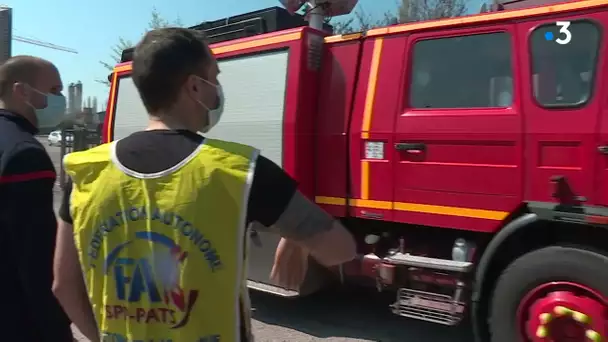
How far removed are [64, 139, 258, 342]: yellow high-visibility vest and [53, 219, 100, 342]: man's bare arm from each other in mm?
150

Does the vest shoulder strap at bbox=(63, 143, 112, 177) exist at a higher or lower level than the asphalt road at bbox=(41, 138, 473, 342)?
higher

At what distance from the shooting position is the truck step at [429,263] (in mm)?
4185

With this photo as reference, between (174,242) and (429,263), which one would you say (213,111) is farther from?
(429,263)

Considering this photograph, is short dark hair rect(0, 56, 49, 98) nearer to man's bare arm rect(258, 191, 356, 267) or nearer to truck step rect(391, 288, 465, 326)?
man's bare arm rect(258, 191, 356, 267)

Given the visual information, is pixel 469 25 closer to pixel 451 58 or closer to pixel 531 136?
pixel 451 58

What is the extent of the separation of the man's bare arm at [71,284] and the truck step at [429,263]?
2.99 meters

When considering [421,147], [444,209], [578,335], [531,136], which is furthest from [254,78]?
[578,335]

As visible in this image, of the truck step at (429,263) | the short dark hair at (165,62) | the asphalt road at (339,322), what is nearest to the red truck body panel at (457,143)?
the truck step at (429,263)

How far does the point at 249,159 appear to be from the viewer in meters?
1.51

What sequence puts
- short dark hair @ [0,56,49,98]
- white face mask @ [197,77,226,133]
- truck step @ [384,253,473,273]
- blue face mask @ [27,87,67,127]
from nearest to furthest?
white face mask @ [197,77,226,133] → short dark hair @ [0,56,49,98] → blue face mask @ [27,87,67,127] → truck step @ [384,253,473,273]

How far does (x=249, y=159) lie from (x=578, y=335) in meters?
3.02

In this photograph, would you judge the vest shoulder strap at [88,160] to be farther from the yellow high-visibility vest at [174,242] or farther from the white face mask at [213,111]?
the white face mask at [213,111]

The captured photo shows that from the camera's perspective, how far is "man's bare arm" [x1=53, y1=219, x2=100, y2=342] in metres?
1.66

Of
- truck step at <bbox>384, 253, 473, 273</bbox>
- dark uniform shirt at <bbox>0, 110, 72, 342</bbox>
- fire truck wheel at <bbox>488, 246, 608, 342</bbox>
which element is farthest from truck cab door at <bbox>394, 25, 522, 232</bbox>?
dark uniform shirt at <bbox>0, 110, 72, 342</bbox>
